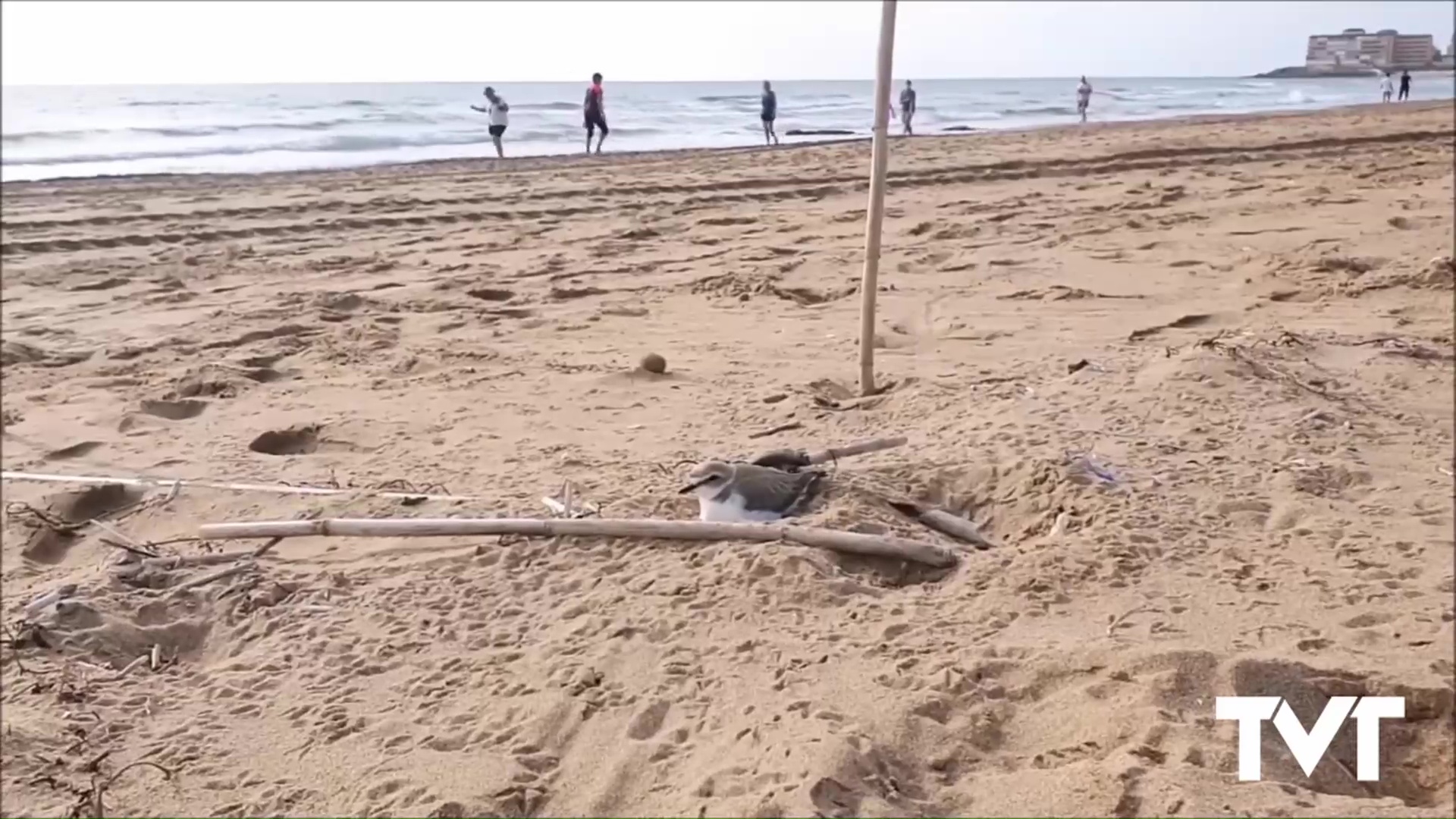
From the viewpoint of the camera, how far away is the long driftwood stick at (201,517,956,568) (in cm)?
276

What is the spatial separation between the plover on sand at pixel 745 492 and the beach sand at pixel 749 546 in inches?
3.7

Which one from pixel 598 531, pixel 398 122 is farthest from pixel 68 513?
pixel 398 122

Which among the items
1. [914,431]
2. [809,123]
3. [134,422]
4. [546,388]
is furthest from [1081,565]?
[809,123]

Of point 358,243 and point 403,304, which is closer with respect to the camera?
point 403,304

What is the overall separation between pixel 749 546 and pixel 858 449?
0.69 metres

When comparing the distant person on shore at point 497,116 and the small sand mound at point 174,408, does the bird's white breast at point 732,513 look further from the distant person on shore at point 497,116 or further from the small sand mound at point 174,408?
the distant person on shore at point 497,116

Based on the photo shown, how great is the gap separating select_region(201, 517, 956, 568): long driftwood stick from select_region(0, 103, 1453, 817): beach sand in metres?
0.04

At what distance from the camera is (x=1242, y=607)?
96.0 inches

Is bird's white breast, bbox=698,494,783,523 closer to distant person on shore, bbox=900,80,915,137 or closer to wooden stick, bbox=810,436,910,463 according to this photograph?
wooden stick, bbox=810,436,910,463

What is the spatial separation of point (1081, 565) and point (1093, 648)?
1.31 feet

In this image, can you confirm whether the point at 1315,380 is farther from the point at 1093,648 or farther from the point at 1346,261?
the point at 1346,261

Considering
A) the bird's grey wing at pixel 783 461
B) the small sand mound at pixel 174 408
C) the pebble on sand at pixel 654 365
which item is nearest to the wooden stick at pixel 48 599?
the small sand mound at pixel 174 408

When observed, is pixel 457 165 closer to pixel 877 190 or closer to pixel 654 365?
pixel 654 365

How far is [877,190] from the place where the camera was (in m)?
3.73
